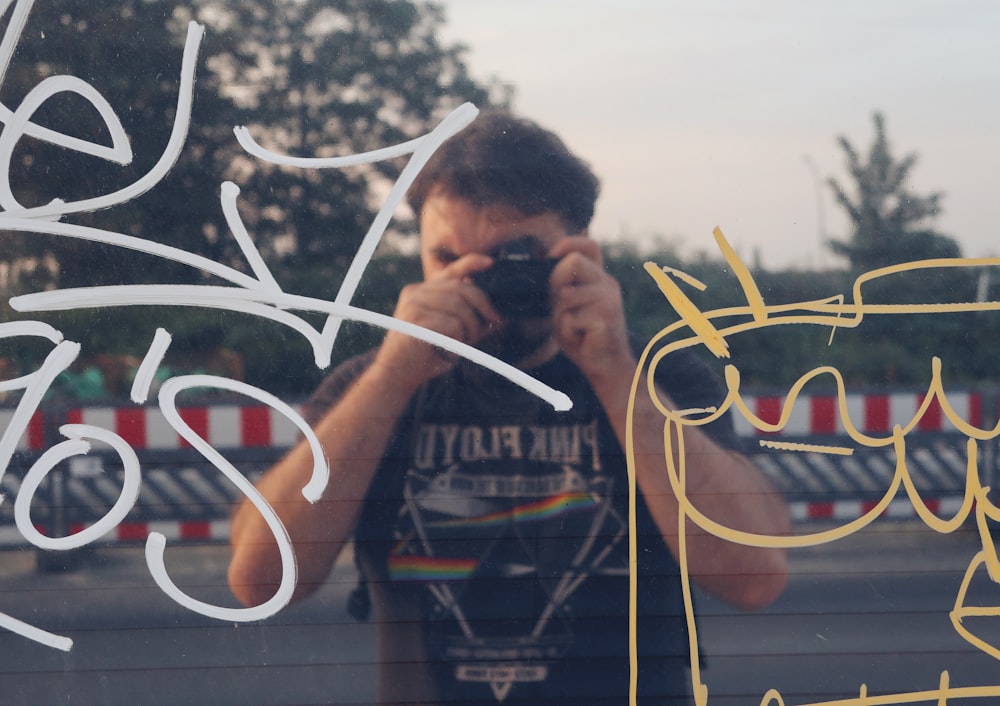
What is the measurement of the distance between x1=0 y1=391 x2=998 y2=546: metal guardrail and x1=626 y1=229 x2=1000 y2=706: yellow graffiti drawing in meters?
0.01

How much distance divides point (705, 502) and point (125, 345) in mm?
1073

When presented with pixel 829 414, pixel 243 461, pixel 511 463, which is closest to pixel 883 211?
pixel 829 414

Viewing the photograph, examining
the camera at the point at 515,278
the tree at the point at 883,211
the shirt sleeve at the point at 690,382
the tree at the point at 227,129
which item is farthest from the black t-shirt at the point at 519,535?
the tree at the point at 883,211

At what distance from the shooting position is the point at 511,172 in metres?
2.01

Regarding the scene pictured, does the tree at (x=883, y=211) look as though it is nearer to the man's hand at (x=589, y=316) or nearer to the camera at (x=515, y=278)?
the man's hand at (x=589, y=316)

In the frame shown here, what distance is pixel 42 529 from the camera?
6.63 feet

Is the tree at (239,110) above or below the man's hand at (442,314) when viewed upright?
above

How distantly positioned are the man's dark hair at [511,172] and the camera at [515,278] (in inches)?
2.8

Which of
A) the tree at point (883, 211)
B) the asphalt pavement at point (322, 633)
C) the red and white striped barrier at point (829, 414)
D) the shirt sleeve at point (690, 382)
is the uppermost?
the tree at point (883, 211)

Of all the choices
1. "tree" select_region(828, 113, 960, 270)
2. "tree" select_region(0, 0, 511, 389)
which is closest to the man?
"tree" select_region(0, 0, 511, 389)

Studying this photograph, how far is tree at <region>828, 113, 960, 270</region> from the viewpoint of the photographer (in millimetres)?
2023

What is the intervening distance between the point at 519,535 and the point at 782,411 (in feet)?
1.71

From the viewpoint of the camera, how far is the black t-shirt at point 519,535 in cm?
201

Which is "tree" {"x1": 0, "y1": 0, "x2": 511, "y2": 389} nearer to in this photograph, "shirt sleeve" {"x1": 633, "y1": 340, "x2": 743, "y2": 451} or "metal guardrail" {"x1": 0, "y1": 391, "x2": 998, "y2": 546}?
"metal guardrail" {"x1": 0, "y1": 391, "x2": 998, "y2": 546}
